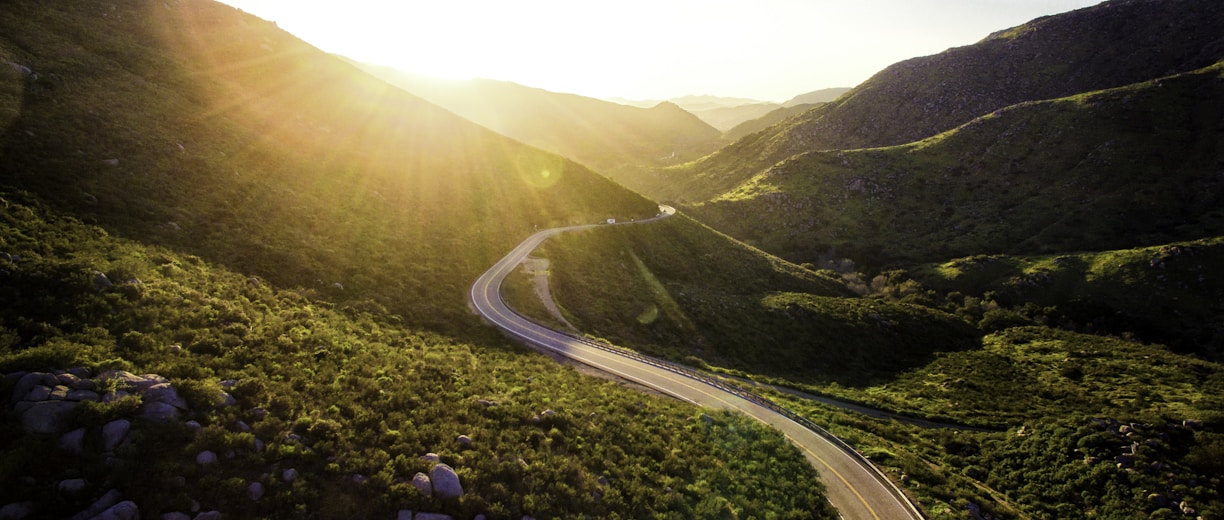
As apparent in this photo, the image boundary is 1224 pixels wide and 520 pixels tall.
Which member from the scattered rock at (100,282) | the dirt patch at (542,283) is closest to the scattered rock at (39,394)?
the scattered rock at (100,282)

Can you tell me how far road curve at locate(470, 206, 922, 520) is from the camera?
2112cm

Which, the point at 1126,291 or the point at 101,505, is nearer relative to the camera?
the point at 101,505

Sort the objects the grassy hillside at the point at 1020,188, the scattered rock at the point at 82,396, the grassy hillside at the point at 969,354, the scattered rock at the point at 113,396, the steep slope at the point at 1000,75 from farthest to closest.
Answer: the steep slope at the point at 1000,75 → the grassy hillside at the point at 1020,188 → the grassy hillside at the point at 969,354 → the scattered rock at the point at 113,396 → the scattered rock at the point at 82,396

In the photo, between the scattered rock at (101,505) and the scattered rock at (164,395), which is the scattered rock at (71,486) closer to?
the scattered rock at (101,505)

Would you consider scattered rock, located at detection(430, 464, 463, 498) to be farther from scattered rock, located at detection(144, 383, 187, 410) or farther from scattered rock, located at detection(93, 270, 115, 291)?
scattered rock, located at detection(93, 270, 115, 291)

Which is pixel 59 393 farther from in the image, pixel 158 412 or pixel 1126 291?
pixel 1126 291

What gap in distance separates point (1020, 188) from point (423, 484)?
460 ft

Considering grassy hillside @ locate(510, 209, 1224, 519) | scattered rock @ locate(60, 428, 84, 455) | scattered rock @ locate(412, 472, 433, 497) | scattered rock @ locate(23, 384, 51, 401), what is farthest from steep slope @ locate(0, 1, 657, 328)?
scattered rock @ locate(412, 472, 433, 497)

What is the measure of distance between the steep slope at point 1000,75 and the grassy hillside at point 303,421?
128640mm

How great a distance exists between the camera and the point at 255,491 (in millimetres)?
12797

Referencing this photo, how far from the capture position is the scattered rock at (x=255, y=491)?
12.7m

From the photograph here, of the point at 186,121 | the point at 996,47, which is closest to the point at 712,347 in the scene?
the point at 186,121

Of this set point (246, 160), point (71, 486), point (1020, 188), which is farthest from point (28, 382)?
point (1020, 188)

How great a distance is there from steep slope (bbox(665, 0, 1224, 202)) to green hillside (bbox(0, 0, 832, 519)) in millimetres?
121171
